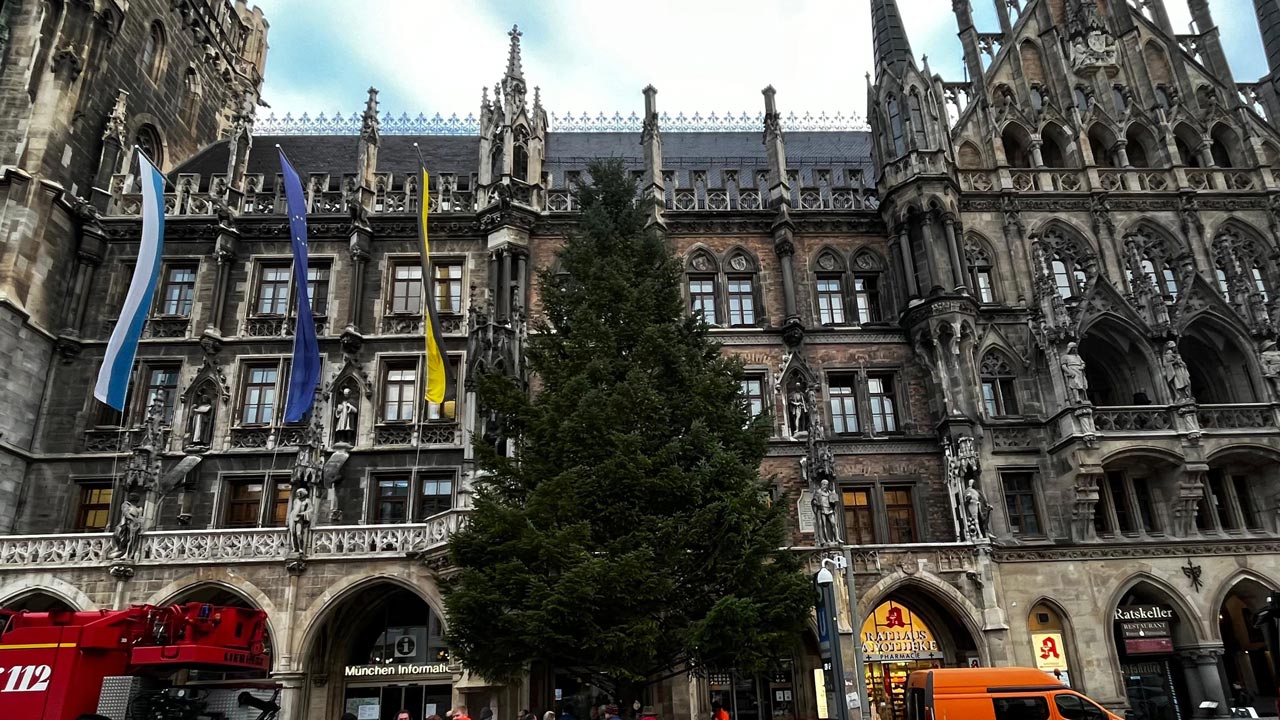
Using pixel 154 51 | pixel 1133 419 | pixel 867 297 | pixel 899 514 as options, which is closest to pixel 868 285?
pixel 867 297

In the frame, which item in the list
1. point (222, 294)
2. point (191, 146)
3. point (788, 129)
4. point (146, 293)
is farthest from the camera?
point (788, 129)

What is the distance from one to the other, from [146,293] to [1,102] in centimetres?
858

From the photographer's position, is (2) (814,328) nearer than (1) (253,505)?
Result: No

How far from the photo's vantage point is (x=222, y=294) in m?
24.7

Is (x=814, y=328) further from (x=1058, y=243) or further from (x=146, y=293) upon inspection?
(x=146, y=293)

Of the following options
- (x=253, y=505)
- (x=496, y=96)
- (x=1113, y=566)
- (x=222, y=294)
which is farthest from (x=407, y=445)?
(x=1113, y=566)

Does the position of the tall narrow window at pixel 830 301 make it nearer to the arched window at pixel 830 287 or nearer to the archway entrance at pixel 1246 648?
the arched window at pixel 830 287

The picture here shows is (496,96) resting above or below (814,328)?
above

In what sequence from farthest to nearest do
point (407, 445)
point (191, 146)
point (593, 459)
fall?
point (191, 146) < point (407, 445) < point (593, 459)

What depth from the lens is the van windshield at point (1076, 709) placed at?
14.6m

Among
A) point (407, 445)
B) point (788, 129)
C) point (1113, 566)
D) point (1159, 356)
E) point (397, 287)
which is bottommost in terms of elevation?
point (1113, 566)

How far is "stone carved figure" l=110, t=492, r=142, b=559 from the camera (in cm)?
1992

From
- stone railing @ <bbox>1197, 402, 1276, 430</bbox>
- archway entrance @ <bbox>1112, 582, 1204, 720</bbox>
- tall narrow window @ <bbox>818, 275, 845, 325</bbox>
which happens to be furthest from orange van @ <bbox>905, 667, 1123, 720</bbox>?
tall narrow window @ <bbox>818, 275, 845, 325</bbox>

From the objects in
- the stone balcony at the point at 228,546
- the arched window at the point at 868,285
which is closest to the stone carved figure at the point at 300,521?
the stone balcony at the point at 228,546
